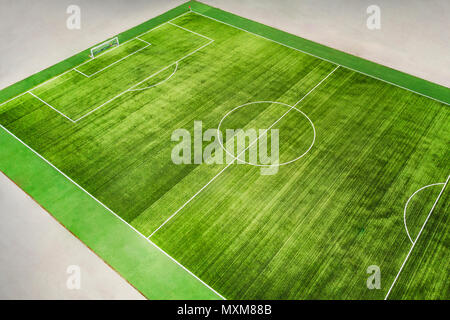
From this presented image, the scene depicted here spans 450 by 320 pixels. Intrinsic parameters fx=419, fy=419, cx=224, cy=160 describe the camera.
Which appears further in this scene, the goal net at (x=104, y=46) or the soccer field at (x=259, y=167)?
the goal net at (x=104, y=46)

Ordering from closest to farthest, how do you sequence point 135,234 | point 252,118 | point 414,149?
1. point 135,234
2. point 414,149
3. point 252,118

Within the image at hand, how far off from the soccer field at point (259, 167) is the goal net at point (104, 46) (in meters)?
0.33

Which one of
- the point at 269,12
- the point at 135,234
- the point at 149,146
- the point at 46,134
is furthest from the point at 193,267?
the point at 269,12

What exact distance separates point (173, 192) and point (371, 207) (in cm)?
561

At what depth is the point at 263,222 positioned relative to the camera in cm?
1137

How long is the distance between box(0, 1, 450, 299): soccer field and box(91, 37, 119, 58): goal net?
33 cm

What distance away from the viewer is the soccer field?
10500mm

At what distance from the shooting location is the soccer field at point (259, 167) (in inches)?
413

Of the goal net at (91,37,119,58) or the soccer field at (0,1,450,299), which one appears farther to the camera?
the goal net at (91,37,119,58)

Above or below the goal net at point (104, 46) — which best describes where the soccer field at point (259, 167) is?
below

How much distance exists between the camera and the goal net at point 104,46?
56.2 feet

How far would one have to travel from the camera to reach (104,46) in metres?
17.4
